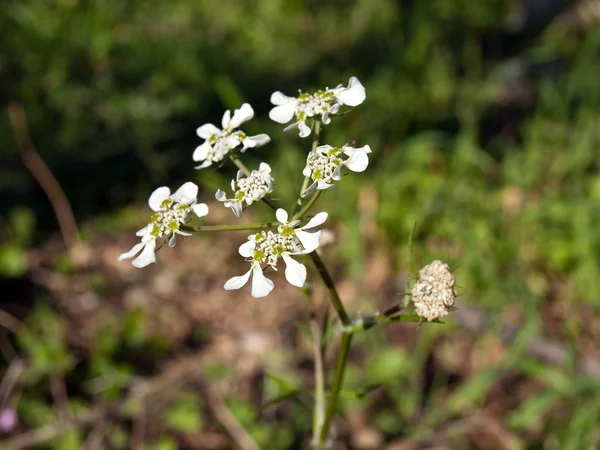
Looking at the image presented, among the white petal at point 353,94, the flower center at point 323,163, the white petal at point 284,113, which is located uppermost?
the white petal at point 284,113

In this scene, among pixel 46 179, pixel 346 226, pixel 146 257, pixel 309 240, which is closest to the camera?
pixel 309 240

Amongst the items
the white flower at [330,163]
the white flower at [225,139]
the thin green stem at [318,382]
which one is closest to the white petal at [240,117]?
the white flower at [225,139]

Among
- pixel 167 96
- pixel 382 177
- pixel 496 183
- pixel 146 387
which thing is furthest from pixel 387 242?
pixel 167 96

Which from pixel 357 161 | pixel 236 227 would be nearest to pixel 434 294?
pixel 357 161

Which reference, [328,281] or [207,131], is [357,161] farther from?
[207,131]

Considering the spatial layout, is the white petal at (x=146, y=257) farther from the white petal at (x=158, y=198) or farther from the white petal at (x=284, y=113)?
the white petal at (x=284, y=113)

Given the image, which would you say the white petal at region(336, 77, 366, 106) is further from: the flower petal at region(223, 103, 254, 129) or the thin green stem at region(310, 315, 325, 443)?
the thin green stem at region(310, 315, 325, 443)

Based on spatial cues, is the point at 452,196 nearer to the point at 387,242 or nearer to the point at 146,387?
the point at 387,242
